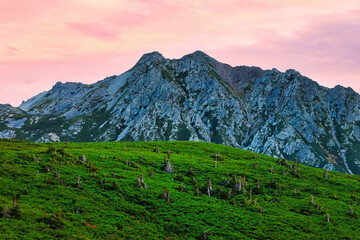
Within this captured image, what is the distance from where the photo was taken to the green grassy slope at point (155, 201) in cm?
3912

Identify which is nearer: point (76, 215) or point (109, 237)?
point (109, 237)

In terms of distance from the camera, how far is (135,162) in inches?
3007

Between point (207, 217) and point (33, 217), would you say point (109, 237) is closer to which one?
point (33, 217)

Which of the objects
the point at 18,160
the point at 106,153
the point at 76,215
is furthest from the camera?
the point at 106,153

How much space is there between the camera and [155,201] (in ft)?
172

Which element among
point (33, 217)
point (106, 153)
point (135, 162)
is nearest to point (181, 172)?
point (135, 162)

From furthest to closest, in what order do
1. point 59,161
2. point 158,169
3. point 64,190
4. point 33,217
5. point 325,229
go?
point 158,169 → point 59,161 → point 325,229 → point 64,190 → point 33,217

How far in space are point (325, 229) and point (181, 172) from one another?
36.7m

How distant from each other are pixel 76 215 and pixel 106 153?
40.9 m

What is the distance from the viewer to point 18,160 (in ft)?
201

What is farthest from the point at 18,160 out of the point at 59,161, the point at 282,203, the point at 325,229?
the point at 325,229

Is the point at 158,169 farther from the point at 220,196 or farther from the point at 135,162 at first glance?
the point at 220,196

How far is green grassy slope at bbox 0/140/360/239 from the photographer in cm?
3912

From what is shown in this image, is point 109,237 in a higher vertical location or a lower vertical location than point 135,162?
lower
